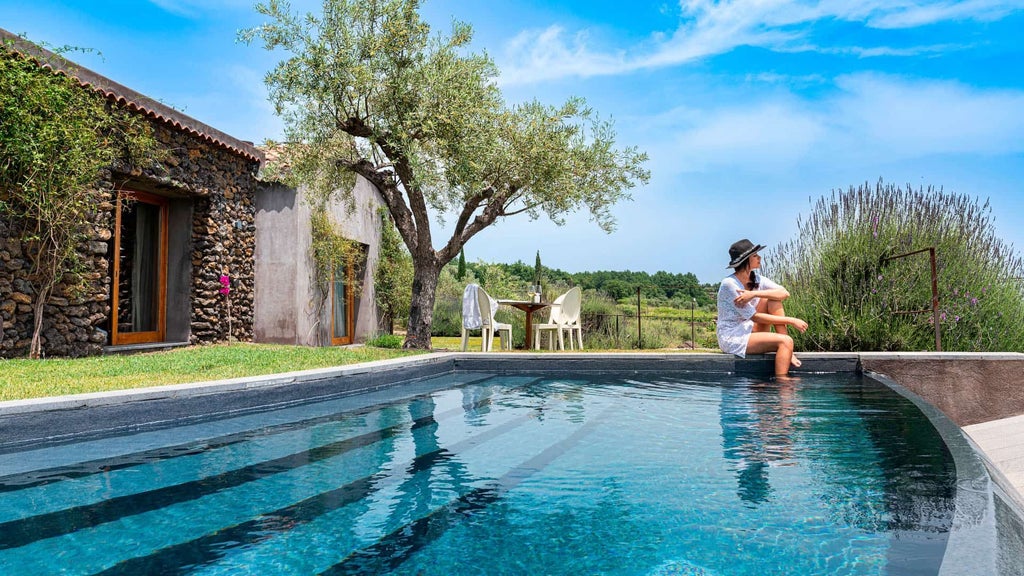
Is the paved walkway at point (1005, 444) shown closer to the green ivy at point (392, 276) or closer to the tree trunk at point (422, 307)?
the tree trunk at point (422, 307)

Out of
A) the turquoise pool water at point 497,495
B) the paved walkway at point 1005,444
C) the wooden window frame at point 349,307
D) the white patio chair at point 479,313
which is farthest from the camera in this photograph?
the wooden window frame at point 349,307

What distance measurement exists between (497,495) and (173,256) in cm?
1017

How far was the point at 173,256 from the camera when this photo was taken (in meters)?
10.9

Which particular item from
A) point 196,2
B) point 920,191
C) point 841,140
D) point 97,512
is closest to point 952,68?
point 841,140

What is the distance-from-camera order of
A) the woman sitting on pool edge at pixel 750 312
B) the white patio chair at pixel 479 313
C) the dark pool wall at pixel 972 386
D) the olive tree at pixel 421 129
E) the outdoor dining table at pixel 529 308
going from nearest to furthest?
the dark pool wall at pixel 972 386 < the woman sitting on pool edge at pixel 750 312 < the olive tree at pixel 421 129 < the white patio chair at pixel 479 313 < the outdoor dining table at pixel 529 308

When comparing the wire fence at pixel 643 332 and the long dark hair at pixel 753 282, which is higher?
the long dark hair at pixel 753 282

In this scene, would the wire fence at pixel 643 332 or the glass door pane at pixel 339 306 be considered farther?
the glass door pane at pixel 339 306

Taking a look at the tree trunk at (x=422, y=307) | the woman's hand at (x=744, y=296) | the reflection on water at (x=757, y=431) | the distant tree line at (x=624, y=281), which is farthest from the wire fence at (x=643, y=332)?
the reflection on water at (x=757, y=431)

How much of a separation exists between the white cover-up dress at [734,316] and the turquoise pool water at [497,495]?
1675 millimetres

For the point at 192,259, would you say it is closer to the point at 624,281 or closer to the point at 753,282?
the point at 753,282

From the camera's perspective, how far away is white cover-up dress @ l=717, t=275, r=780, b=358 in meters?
6.09

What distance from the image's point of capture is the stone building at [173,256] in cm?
815

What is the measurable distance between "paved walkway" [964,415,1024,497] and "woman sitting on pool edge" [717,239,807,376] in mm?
1573

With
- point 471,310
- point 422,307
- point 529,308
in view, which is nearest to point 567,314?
point 529,308
